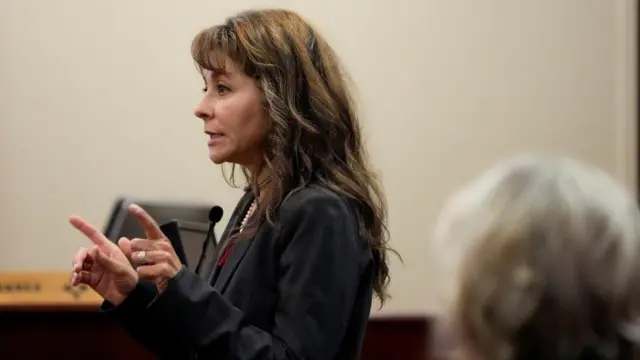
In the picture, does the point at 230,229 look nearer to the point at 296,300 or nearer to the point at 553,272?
the point at 296,300

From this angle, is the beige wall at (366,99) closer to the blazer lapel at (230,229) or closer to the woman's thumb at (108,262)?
the blazer lapel at (230,229)

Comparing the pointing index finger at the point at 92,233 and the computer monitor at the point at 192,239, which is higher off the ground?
the pointing index finger at the point at 92,233

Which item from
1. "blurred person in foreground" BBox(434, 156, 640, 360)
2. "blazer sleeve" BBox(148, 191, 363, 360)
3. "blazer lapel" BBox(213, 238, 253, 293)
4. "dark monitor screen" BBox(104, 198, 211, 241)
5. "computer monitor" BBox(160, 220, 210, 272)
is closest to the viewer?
"blurred person in foreground" BBox(434, 156, 640, 360)

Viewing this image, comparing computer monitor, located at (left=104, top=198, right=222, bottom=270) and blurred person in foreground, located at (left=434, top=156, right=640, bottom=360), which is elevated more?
blurred person in foreground, located at (left=434, top=156, right=640, bottom=360)

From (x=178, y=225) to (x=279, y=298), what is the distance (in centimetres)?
42

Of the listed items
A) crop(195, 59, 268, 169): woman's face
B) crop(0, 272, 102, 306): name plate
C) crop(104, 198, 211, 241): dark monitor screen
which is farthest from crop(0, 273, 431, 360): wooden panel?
crop(195, 59, 268, 169): woman's face

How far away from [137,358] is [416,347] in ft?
2.78

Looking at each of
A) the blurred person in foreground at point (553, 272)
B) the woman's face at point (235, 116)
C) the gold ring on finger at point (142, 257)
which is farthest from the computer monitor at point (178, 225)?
the blurred person in foreground at point (553, 272)

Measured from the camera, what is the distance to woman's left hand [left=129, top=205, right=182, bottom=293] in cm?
116

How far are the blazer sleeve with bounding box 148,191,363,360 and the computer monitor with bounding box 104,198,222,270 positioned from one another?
0.75ft

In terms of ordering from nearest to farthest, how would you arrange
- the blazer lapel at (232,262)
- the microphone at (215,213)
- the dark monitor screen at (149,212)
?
1. the blazer lapel at (232,262)
2. the microphone at (215,213)
3. the dark monitor screen at (149,212)

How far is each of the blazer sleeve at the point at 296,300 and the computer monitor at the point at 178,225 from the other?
230 millimetres

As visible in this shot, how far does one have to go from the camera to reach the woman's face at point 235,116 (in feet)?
4.33

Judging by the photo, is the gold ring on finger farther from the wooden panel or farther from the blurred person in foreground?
the wooden panel
